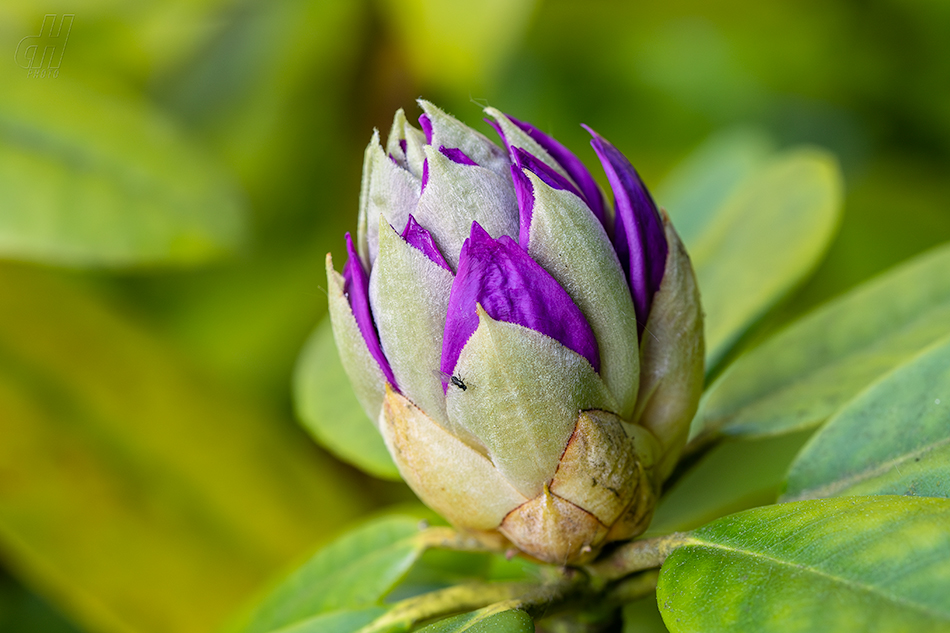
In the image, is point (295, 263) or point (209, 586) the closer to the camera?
point (209, 586)

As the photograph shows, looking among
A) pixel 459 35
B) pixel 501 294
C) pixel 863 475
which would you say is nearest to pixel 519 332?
pixel 501 294

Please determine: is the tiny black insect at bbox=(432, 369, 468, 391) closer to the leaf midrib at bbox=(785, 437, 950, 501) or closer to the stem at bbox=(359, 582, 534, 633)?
the stem at bbox=(359, 582, 534, 633)

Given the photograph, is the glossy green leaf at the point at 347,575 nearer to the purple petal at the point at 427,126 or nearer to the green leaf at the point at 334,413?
the green leaf at the point at 334,413

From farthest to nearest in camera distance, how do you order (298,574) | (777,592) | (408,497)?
(408,497), (298,574), (777,592)

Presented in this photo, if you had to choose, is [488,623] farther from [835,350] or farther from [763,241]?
[763,241]

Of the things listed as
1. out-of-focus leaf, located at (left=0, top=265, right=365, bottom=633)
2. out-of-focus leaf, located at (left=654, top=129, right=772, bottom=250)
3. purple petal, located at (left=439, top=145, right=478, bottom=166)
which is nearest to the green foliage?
out-of-focus leaf, located at (left=654, top=129, right=772, bottom=250)

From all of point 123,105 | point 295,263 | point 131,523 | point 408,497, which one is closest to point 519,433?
point 131,523

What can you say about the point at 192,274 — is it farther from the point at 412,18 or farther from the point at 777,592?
the point at 777,592

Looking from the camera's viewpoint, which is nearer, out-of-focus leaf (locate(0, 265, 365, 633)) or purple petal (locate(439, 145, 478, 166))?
purple petal (locate(439, 145, 478, 166))
